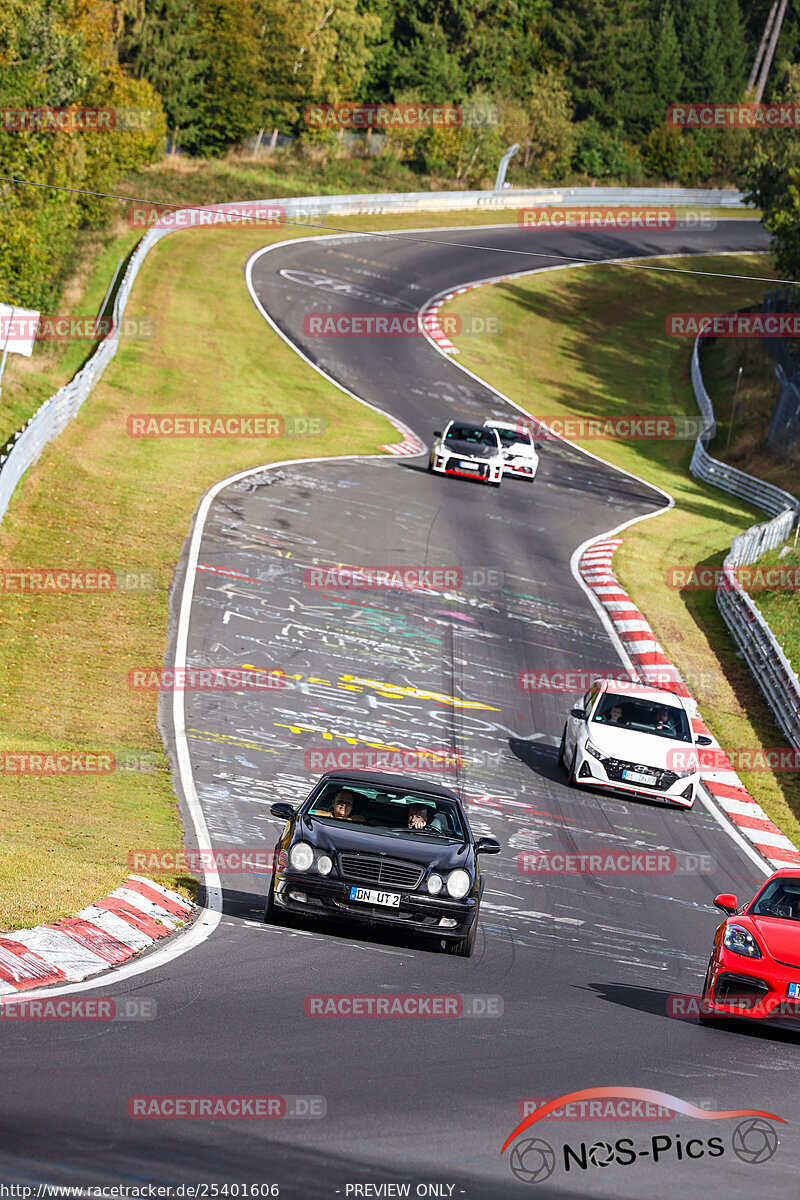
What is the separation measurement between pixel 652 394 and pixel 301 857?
49.1 meters

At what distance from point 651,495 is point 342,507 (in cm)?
1260

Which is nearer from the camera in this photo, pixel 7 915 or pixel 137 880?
pixel 7 915

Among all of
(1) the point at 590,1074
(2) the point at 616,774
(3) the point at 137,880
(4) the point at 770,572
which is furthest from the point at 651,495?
(1) the point at 590,1074

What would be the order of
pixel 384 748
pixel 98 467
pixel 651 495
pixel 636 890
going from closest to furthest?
pixel 636 890 → pixel 384 748 → pixel 98 467 → pixel 651 495

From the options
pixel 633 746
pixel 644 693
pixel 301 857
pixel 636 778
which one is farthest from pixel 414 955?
pixel 644 693

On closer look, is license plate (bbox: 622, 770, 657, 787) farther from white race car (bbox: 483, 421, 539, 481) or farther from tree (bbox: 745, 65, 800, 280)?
tree (bbox: 745, 65, 800, 280)

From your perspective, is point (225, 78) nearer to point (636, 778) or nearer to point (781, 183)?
point (781, 183)

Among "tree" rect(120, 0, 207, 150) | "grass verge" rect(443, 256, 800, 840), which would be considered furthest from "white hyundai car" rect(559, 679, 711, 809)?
"tree" rect(120, 0, 207, 150)

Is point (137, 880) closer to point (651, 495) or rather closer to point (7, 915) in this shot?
point (7, 915)

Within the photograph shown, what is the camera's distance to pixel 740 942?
1093cm

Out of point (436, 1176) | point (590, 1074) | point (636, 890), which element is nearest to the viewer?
point (436, 1176)

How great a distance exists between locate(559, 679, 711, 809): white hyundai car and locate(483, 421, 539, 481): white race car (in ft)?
68.0

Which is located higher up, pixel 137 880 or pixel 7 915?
pixel 7 915

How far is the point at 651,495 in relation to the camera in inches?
1721
